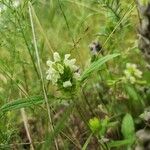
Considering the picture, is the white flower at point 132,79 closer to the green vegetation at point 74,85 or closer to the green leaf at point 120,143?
the green vegetation at point 74,85

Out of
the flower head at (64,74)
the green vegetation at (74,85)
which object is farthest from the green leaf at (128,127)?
the flower head at (64,74)

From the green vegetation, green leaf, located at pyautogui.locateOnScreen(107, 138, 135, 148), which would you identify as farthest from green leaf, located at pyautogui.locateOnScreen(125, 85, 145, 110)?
green leaf, located at pyautogui.locateOnScreen(107, 138, 135, 148)

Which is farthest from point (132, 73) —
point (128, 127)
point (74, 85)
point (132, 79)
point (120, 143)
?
point (74, 85)

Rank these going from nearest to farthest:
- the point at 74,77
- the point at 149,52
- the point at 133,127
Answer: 1. the point at 74,77
2. the point at 149,52
3. the point at 133,127

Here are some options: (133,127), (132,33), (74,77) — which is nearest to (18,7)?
(74,77)

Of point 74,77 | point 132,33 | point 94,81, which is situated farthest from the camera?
point 132,33

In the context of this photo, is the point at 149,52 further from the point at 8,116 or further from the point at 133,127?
the point at 8,116

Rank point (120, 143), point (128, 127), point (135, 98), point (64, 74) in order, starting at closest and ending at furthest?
1. point (64, 74)
2. point (120, 143)
3. point (128, 127)
4. point (135, 98)

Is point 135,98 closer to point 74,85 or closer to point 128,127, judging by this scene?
point 128,127
